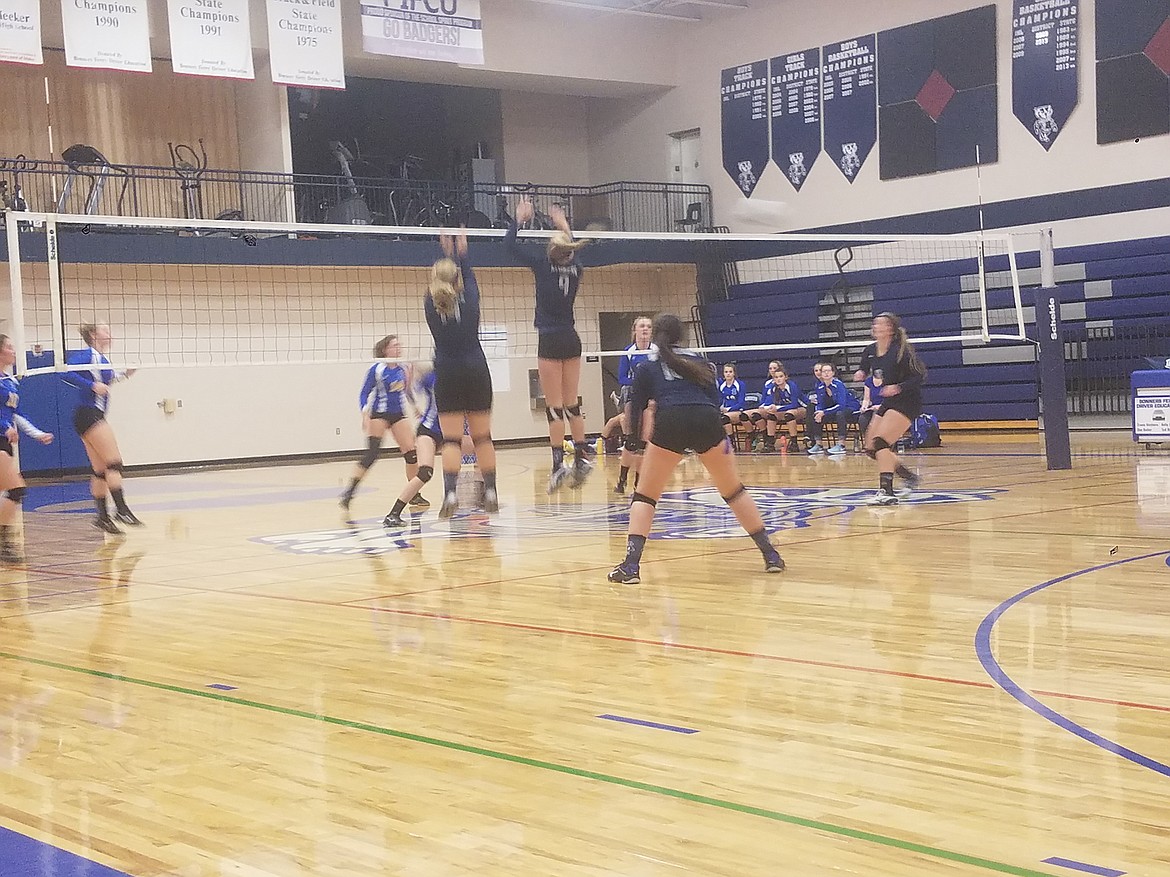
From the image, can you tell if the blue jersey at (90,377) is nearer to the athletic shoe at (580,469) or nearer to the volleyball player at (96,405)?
the volleyball player at (96,405)

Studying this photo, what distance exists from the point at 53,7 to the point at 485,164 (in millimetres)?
7555

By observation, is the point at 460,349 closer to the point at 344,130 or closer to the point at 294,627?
the point at 294,627

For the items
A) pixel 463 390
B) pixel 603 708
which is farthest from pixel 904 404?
pixel 603 708

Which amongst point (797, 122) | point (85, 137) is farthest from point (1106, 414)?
point (85, 137)

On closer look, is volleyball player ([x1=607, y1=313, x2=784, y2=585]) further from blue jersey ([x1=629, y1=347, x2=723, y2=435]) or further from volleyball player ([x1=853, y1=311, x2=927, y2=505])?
volleyball player ([x1=853, y1=311, x2=927, y2=505])

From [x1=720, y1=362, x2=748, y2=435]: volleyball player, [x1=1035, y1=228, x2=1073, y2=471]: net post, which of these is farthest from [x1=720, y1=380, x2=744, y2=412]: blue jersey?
[x1=1035, y1=228, x2=1073, y2=471]: net post

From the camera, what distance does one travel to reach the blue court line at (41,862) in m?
2.74

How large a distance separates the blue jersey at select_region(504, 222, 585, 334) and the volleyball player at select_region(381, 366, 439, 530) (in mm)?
971

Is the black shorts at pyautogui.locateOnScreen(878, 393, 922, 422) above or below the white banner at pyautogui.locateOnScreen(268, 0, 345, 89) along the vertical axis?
below

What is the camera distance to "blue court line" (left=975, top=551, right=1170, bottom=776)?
10.8 feet

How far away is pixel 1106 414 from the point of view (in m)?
18.4

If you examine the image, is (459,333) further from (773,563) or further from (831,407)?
(831,407)

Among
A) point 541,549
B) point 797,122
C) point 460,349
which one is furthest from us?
point 797,122

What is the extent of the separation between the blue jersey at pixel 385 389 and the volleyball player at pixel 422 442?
0.77ft
